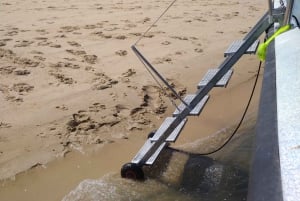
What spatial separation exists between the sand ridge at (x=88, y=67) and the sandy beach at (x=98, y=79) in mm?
11

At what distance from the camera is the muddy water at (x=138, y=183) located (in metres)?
3.00

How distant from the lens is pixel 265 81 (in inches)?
77.5

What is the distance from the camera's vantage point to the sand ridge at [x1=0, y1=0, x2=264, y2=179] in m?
3.77

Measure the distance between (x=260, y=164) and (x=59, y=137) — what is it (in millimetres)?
2648

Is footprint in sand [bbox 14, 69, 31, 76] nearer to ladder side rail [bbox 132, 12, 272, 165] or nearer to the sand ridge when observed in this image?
the sand ridge

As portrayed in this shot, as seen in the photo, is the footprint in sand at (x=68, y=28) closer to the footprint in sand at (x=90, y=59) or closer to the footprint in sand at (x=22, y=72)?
the footprint in sand at (x=90, y=59)

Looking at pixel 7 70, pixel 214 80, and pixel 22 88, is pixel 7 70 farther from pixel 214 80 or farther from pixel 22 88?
pixel 214 80

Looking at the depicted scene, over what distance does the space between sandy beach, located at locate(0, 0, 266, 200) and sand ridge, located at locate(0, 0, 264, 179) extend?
0.01 m

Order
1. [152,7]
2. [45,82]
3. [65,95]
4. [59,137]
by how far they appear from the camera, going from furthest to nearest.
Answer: [152,7] → [45,82] → [65,95] → [59,137]

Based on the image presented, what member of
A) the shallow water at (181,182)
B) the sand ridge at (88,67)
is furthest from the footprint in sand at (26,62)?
the shallow water at (181,182)

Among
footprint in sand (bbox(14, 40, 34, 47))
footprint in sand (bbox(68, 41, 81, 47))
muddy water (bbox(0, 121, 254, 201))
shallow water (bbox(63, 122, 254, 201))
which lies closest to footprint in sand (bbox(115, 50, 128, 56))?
footprint in sand (bbox(68, 41, 81, 47))

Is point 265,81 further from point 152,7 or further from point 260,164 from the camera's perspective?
point 152,7

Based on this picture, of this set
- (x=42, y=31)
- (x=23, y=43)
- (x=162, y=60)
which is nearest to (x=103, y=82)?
(x=162, y=60)

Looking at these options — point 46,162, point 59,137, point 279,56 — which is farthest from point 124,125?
point 279,56
